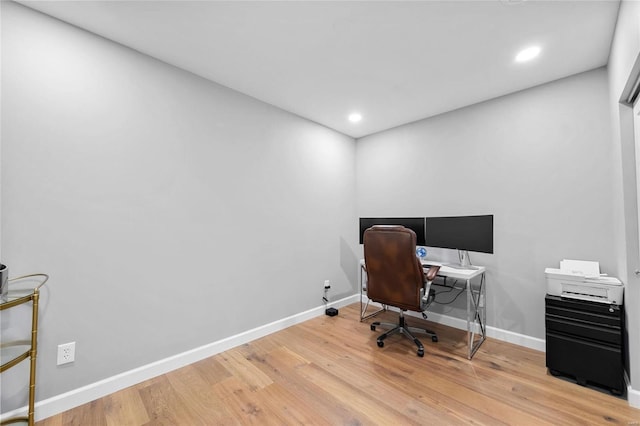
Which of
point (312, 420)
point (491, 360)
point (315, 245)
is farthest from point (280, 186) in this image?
point (491, 360)

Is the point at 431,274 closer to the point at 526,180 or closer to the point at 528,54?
the point at 526,180

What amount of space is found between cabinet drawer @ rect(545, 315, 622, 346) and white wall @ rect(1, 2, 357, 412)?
2410mm

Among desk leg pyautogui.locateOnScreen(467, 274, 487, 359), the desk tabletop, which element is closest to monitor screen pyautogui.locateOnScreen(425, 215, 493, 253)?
the desk tabletop

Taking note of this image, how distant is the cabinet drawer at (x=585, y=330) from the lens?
6.10 ft

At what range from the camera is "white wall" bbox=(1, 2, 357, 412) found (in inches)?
64.9

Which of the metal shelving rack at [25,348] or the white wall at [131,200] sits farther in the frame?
the white wall at [131,200]

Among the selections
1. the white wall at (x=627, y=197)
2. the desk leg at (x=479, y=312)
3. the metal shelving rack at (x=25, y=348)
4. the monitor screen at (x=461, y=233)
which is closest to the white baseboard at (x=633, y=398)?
the white wall at (x=627, y=197)

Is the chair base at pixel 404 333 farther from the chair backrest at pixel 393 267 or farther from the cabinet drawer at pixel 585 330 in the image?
the cabinet drawer at pixel 585 330

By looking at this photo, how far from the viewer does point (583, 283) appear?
203 cm

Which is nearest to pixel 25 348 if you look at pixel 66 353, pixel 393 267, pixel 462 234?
pixel 66 353

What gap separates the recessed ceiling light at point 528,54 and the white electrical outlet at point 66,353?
3.86 metres

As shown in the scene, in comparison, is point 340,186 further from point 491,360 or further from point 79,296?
point 79,296

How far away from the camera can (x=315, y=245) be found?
136 inches

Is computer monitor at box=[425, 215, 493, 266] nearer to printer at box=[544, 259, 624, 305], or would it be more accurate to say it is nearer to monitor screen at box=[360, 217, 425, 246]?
monitor screen at box=[360, 217, 425, 246]
